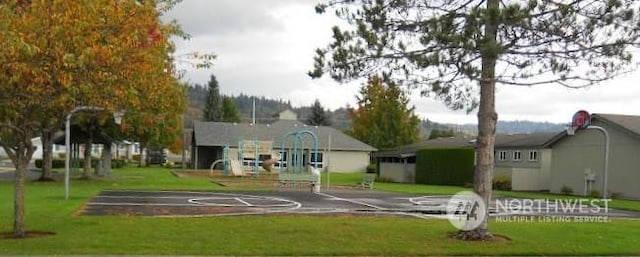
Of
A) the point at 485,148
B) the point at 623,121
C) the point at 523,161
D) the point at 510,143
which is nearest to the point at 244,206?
the point at 485,148

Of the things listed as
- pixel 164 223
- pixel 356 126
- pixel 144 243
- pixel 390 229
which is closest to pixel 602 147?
pixel 390 229

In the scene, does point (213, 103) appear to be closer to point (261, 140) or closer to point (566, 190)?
point (261, 140)

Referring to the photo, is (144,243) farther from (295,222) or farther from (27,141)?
(295,222)

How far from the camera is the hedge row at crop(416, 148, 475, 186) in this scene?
148 ft

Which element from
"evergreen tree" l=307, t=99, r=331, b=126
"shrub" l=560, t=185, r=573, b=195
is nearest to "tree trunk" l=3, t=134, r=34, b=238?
"shrub" l=560, t=185, r=573, b=195

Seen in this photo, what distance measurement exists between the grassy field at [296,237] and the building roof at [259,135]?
49651 mm

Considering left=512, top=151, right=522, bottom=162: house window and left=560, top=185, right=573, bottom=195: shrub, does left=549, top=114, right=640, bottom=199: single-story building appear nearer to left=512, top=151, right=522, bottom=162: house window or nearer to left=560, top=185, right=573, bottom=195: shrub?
left=560, top=185, right=573, bottom=195: shrub

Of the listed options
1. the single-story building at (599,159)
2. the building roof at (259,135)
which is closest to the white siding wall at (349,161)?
the building roof at (259,135)

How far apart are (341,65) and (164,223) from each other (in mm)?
5350

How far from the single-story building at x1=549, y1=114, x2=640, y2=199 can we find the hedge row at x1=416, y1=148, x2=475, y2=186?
534 centimetres

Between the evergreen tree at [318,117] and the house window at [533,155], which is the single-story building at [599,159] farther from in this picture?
the evergreen tree at [318,117]

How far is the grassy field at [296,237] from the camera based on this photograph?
472 inches

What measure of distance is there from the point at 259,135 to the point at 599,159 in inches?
1629

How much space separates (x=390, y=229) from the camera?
15.5 meters
